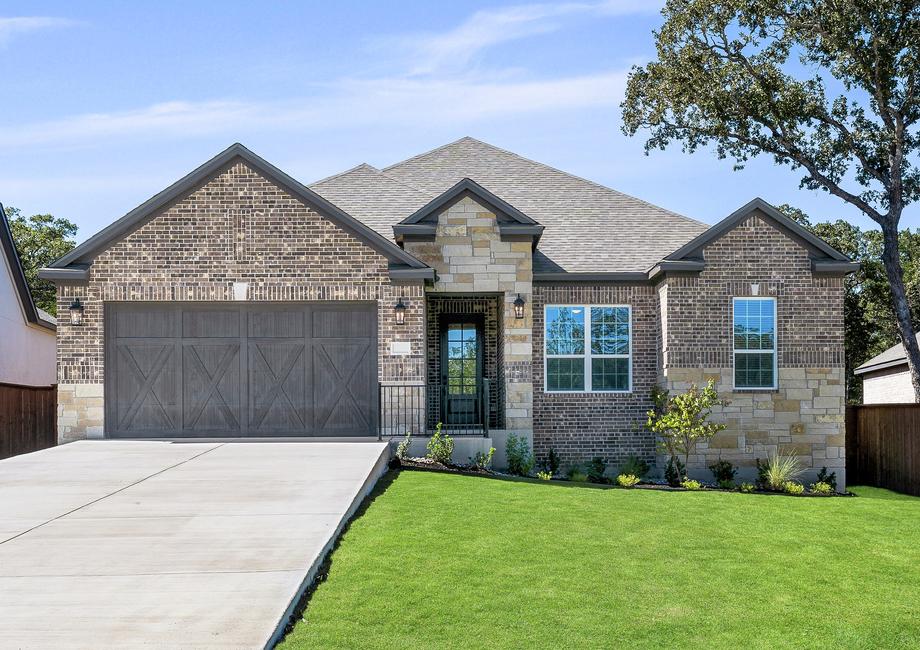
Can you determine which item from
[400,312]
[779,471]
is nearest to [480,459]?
[400,312]

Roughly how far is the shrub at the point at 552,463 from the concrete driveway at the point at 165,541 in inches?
181

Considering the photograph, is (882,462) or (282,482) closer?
(282,482)

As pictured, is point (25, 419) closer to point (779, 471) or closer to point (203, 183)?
point (203, 183)

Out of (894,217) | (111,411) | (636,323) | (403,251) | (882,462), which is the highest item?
(894,217)

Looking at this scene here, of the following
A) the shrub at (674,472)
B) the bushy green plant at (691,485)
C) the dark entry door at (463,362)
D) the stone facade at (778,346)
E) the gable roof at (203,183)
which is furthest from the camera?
the dark entry door at (463,362)

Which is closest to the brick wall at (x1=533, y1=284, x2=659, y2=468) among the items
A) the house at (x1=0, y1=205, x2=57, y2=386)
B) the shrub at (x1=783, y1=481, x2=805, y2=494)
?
the shrub at (x1=783, y1=481, x2=805, y2=494)

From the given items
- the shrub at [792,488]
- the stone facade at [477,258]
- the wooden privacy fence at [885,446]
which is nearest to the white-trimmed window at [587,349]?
the stone facade at [477,258]

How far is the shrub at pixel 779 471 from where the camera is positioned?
51.9 ft

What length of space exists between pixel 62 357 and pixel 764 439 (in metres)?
12.7

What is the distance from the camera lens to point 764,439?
16781 millimetres

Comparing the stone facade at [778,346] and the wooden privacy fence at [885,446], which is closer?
the stone facade at [778,346]

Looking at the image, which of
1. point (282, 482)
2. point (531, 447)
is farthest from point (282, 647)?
point (531, 447)

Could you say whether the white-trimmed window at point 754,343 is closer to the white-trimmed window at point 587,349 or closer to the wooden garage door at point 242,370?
the white-trimmed window at point 587,349

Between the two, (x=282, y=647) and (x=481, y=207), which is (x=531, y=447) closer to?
(x=481, y=207)
